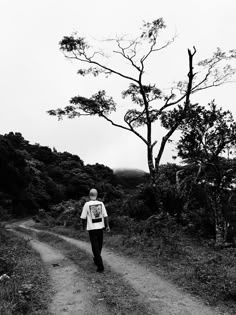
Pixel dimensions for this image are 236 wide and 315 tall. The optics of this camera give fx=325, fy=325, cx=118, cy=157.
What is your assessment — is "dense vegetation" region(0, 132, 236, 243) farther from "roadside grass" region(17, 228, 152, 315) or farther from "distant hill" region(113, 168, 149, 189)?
"roadside grass" region(17, 228, 152, 315)

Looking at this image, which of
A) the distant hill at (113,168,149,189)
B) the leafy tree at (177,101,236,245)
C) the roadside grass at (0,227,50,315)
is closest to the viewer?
the roadside grass at (0,227,50,315)

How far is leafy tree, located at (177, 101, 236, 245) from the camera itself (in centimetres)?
1421

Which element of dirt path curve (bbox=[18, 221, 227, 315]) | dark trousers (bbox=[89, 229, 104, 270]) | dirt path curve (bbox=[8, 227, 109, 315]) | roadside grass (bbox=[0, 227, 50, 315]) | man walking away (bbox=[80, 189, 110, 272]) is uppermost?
man walking away (bbox=[80, 189, 110, 272])

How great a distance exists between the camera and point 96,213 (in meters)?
8.50

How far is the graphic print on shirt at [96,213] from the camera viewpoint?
8.48 metres

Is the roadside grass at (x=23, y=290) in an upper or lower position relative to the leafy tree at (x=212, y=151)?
lower

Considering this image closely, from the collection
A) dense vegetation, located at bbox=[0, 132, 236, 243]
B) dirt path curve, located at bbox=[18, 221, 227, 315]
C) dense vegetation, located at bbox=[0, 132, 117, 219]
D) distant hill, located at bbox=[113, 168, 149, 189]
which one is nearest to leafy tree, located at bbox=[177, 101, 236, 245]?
dense vegetation, located at bbox=[0, 132, 236, 243]

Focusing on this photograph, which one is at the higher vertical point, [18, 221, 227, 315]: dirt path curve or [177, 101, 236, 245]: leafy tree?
[177, 101, 236, 245]: leafy tree

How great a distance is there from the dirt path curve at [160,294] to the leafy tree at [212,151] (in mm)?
6496

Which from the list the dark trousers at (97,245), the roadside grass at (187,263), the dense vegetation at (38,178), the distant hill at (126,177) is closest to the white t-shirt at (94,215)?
the dark trousers at (97,245)

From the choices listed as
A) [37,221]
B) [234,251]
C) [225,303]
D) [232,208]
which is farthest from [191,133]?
[37,221]

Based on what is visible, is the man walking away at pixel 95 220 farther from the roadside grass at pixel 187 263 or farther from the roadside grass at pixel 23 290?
the roadside grass at pixel 187 263

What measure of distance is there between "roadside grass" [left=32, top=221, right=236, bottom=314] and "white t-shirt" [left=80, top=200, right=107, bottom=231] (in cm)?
194

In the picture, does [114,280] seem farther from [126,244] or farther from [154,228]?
[154,228]
